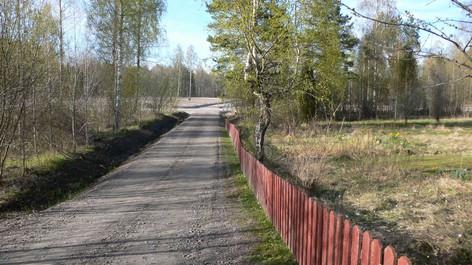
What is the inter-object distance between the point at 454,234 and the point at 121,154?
15.0 metres

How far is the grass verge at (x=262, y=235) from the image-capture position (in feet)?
20.2

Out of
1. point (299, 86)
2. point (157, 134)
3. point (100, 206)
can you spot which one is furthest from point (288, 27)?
point (157, 134)

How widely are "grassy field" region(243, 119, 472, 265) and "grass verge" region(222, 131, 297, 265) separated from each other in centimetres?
146

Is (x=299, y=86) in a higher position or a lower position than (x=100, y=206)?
higher

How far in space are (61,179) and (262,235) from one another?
23.6 ft

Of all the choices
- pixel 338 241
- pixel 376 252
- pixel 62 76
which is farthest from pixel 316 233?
pixel 62 76

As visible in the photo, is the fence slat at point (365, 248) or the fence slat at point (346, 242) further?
the fence slat at point (346, 242)

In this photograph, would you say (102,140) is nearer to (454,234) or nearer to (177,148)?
(177,148)

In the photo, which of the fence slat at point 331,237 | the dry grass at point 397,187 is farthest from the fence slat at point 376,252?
the dry grass at point 397,187

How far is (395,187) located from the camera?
11.2 meters

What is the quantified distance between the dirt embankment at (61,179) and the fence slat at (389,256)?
821 cm

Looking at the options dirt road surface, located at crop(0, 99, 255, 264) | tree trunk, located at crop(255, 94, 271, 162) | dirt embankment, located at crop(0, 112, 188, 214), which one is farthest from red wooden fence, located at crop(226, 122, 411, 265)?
dirt embankment, located at crop(0, 112, 188, 214)

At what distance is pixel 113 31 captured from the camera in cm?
2492

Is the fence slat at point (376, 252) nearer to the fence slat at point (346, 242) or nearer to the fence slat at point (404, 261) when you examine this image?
the fence slat at point (404, 261)
